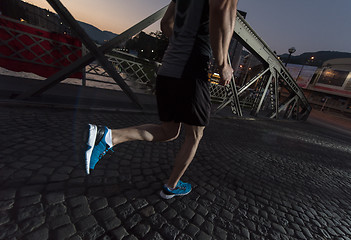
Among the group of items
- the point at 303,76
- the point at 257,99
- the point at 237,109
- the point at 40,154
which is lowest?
the point at 40,154

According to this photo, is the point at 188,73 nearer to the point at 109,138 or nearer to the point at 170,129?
the point at 170,129

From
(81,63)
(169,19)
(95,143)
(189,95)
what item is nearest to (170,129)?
(189,95)

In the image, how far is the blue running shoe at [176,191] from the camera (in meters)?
1.66

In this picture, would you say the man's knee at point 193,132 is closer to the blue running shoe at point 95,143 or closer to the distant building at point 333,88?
the blue running shoe at point 95,143

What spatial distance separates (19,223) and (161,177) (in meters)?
1.26

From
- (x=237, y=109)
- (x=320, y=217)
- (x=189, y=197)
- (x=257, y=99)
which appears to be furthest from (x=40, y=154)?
(x=257, y=99)

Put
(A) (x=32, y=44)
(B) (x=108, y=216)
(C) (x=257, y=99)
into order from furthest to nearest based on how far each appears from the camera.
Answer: (C) (x=257, y=99), (A) (x=32, y=44), (B) (x=108, y=216)

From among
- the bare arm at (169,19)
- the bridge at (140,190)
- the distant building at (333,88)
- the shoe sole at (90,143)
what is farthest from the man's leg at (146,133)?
the distant building at (333,88)

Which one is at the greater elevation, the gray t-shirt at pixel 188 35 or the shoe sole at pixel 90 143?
the gray t-shirt at pixel 188 35

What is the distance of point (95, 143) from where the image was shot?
142cm

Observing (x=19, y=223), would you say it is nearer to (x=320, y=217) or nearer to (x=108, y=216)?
(x=108, y=216)

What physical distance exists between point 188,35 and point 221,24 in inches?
11.0

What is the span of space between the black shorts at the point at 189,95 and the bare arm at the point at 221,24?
0.15 meters

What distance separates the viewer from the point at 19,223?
1.13 m
